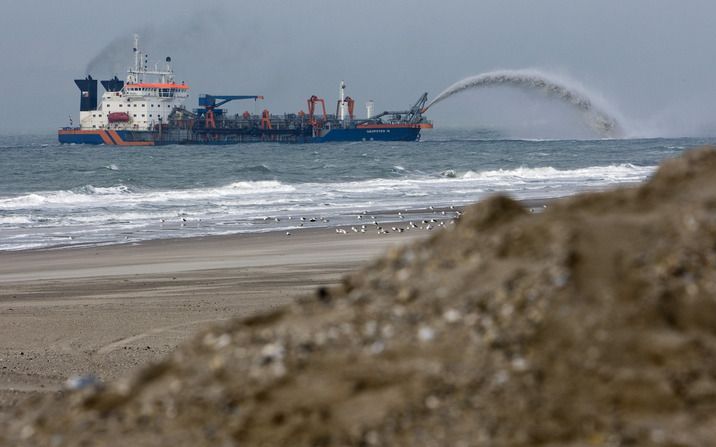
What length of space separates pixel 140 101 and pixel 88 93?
881cm

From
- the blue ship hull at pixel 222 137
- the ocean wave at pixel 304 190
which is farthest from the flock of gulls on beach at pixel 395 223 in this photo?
the blue ship hull at pixel 222 137

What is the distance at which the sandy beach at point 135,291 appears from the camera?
8.54m

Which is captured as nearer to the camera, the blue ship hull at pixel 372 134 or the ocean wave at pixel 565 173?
the ocean wave at pixel 565 173

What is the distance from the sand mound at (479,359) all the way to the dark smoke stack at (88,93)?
101 meters

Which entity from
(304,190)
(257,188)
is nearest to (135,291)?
(304,190)

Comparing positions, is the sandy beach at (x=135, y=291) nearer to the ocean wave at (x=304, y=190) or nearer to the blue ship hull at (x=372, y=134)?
→ the ocean wave at (x=304, y=190)

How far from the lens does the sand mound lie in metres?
3.47

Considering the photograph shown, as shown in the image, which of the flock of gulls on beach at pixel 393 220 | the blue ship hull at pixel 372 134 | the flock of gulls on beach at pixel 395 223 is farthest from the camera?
the blue ship hull at pixel 372 134

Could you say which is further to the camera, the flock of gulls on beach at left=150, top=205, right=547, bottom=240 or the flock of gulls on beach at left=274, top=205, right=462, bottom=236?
the flock of gulls on beach at left=150, top=205, right=547, bottom=240

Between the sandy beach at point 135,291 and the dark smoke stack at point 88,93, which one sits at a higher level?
the dark smoke stack at point 88,93

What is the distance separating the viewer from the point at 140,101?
9594cm

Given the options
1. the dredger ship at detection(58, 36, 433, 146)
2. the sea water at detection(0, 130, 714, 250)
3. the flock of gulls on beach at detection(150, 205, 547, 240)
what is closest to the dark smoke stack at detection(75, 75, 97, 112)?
the dredger ship at detection(58, 36, 433, 146)

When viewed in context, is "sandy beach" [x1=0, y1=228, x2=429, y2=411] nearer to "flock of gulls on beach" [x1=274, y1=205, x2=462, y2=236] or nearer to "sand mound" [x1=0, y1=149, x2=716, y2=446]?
"flock of gulls on beach" [x1=274, y1=205, x2=462, y2=236]

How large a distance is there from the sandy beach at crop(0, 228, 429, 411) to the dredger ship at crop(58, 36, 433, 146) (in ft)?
246
